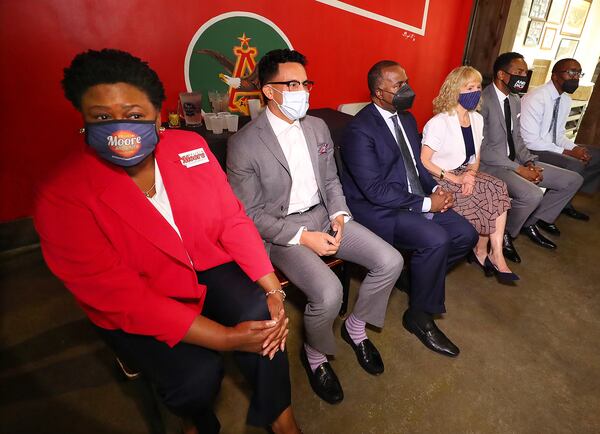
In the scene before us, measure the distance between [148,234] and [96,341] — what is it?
1242mm

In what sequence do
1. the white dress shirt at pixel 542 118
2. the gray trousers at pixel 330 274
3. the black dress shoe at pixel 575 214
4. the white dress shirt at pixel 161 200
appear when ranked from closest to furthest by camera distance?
1. the white dress shirt at pixel 161 200
2. the gray trousers at pixel 330 274
3. the white dress shirt at pixel 542 118
4. the black dress shoe at pixel 575 214

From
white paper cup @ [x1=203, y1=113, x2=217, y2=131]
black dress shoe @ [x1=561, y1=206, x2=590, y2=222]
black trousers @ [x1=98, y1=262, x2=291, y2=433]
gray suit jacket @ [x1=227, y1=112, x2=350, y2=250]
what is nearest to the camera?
black trousers @ [x1=98, y1=262, x2=291, y2=433]

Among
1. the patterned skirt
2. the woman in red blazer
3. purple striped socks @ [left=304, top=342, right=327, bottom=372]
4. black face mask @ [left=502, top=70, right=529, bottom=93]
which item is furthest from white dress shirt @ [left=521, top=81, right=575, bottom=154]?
the woman in red blazer

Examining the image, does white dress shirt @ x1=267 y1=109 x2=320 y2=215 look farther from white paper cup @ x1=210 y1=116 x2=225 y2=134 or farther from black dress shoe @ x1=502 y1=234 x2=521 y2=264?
black dress shoe @ x1=502 y1=234 x2=521 y2=264

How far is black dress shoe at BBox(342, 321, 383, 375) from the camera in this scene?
1800 mm

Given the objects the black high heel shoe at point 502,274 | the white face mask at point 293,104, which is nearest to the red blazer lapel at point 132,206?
the white face mask at point 293,104

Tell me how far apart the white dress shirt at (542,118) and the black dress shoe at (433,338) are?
2511mm

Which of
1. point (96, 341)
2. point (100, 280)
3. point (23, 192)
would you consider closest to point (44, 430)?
point (96, 341)

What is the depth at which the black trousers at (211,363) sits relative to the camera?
1175 mm

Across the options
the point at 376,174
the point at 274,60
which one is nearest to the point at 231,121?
the point at 274,60

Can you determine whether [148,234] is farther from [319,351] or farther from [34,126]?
[34,126]

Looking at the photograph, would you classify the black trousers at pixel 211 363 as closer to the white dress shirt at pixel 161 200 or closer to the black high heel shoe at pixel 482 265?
the white dress shirt at pixel 161 200

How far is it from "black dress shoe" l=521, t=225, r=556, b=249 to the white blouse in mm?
1278

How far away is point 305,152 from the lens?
6.13ft
